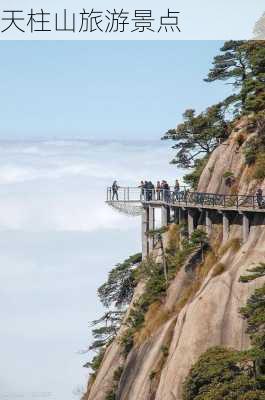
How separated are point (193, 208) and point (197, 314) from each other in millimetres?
14243

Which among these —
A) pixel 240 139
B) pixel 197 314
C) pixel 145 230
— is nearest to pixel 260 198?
pixel 197 314

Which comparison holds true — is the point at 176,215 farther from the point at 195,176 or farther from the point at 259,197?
the point at 259,197

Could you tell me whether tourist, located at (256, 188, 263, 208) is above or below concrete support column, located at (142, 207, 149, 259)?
above

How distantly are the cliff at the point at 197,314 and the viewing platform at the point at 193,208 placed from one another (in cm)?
68

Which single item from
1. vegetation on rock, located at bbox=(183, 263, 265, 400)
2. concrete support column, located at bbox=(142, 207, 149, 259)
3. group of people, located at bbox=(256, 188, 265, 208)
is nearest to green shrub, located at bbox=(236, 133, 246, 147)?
group of people, located at bbox=(256, 188, 265, 208)

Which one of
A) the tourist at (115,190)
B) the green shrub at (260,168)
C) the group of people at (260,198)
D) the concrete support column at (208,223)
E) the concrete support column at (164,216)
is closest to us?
the group of people at (260,198)

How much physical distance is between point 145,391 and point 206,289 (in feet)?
21.0

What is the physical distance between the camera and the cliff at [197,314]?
55.7 metres

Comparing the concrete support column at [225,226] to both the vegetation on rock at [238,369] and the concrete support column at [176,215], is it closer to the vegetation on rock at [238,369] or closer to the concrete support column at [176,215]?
the vegetation on rock at [238,369]

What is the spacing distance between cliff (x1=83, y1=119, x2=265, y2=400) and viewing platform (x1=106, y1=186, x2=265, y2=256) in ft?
2.22

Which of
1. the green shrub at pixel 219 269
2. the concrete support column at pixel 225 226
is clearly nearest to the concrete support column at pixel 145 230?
the concrete support column at pixel 225 226

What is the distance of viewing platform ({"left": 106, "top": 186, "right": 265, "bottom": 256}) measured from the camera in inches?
2384

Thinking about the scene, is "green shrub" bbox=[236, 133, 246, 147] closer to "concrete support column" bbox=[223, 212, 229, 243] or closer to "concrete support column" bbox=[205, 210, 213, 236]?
"concrete support column" bbox=[205, 210, 213, 236]

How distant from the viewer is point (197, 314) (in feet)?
187
